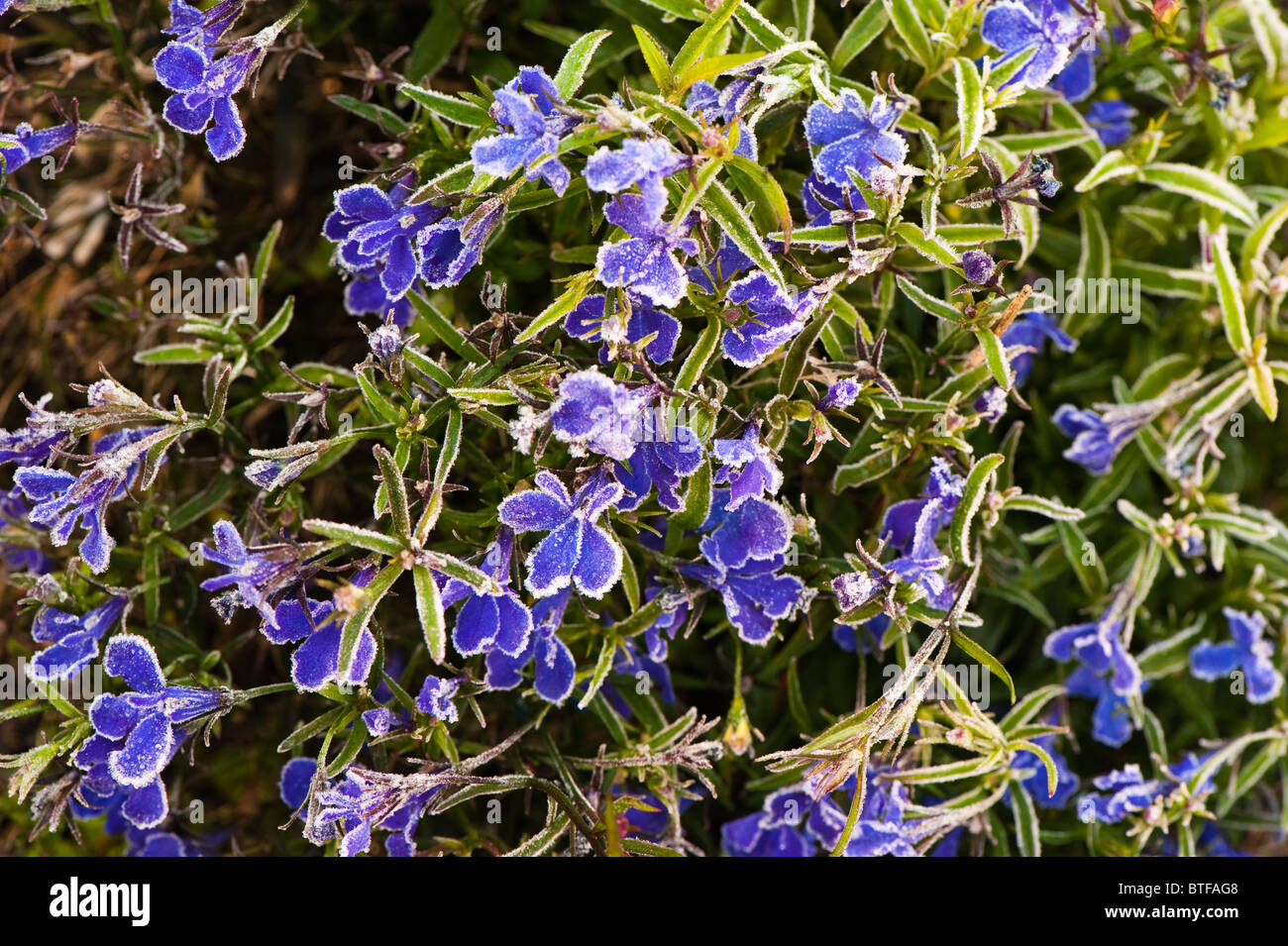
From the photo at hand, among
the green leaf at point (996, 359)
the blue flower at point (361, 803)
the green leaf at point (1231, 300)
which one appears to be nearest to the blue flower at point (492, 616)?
the blue flower at point (361, 803)

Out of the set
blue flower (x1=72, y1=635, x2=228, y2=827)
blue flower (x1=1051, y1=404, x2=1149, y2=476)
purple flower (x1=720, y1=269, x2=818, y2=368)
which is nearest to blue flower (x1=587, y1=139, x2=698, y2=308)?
purple flower (x1=720, y1=269, x2=818, y2=368)

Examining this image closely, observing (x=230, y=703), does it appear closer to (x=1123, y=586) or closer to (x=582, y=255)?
(x=582, y=255)

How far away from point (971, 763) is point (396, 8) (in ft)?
5.67

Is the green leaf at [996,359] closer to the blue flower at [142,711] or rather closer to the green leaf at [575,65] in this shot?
the green leaf at [575,65]

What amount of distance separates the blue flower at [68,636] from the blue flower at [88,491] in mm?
171

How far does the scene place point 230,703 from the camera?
4.95 feet

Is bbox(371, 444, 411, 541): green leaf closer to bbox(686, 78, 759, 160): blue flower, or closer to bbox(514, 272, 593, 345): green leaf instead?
bbox(514, 272, 593, 345): green leaf

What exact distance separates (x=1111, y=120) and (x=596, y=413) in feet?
4.47

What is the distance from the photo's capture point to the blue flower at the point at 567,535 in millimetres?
1330

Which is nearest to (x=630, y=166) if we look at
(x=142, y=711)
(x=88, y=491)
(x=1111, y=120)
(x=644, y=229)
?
(x=644, y=229)

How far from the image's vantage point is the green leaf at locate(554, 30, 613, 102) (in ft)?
4.40

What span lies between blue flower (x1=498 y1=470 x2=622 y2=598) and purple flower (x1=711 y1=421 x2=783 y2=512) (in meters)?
0.15

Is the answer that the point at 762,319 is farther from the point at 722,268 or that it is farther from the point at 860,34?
the point at 860,34
